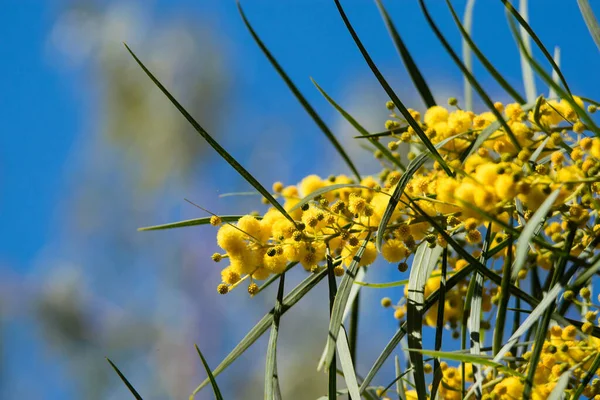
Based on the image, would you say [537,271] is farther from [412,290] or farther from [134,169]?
[134,169]

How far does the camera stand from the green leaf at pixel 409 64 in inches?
35.5

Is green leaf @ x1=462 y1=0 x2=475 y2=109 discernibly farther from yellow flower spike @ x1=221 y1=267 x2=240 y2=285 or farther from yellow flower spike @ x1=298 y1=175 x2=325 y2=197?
yellow flower spike @ x1=221 y1=267 x2=240 y2=285

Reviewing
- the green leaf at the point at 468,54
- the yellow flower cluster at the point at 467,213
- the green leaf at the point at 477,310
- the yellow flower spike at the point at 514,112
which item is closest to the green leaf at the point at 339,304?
the yellow flower cluster at the point at 467,213

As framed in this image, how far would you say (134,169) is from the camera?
706 centimetres

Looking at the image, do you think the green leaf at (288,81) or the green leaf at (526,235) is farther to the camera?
the green leaf at (288,81)

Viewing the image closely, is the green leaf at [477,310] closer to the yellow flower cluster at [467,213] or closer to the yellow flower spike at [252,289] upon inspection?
the yellow flower cluster at [467,213]

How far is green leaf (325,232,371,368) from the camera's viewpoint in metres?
0.61

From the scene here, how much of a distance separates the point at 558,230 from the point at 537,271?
0.08m

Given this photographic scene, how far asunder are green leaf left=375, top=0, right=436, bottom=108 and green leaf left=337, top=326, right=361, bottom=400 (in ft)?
1.20

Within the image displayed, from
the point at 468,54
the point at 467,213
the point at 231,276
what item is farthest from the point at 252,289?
the point at 468,54

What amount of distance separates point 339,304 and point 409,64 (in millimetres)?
374

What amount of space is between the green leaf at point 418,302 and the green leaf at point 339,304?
6 cm

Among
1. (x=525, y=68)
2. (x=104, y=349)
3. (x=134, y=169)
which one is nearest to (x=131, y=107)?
(x=134, y=169)

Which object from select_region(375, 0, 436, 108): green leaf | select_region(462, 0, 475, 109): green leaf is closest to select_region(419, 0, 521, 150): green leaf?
select_region(375, 0, 436, 108): green leaf
